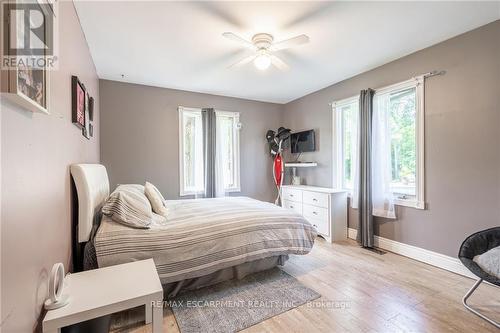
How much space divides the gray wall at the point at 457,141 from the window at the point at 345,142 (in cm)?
80

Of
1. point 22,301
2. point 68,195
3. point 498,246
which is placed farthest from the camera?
point 498,246

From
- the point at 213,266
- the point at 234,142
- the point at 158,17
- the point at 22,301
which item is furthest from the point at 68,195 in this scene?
the point at 234,142

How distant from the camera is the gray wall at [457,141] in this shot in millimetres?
2225

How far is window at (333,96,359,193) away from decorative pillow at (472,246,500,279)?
1.95 metres

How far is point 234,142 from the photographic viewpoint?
4562 mm

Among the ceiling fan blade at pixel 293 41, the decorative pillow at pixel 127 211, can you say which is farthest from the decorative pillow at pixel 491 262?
the decorative pillow at pixel 127 211

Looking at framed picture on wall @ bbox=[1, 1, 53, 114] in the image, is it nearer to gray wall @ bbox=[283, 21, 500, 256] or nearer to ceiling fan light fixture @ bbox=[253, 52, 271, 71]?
ceiling fan light fixture @ bbox=[253, 52, 271, 71]

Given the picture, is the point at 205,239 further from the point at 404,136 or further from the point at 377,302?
the point at 404,136

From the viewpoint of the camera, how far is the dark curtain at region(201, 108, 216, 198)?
13.6ft

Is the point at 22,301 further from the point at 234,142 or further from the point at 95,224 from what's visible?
the point at 234,142

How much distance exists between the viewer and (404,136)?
9.73 feet

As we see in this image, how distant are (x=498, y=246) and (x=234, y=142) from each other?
377 centimetres

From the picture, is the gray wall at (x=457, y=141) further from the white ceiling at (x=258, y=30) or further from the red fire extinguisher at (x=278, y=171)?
the red fire extinguisher at (x=278, y=171)

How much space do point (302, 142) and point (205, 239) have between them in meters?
3.16
